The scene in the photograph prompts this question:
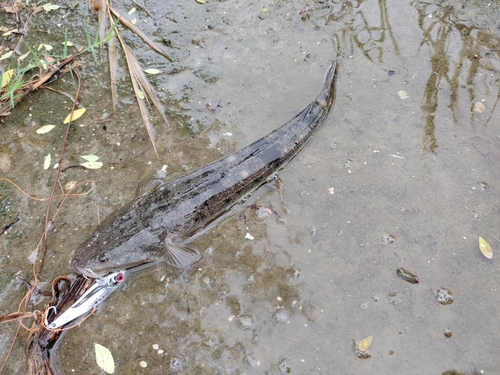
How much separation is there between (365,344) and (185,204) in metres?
2.00

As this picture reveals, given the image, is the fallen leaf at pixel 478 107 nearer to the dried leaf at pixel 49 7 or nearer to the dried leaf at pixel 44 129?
the dried leaf at pixel 44 129

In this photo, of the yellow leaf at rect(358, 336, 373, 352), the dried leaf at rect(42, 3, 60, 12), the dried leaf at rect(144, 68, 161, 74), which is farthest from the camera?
the dried leaf at rect(42, 3, 60, 12)

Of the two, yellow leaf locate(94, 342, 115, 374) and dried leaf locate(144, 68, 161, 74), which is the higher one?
dried leaf locate(144, 68, 161, 74)

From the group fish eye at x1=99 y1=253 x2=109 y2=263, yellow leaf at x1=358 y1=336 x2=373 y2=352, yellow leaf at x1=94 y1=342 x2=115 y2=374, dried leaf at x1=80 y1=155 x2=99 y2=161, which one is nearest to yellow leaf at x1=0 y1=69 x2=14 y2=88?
dried leaf at x1=80 y1=155 x2=99 y2=161

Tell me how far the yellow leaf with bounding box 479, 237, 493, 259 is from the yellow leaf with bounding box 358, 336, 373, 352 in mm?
1302

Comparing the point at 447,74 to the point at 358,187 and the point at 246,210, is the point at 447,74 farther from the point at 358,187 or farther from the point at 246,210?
the point at 246,210

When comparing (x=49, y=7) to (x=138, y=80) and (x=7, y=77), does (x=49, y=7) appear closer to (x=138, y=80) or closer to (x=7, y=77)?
(x=7, y=77)

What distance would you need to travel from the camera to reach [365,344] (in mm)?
3021

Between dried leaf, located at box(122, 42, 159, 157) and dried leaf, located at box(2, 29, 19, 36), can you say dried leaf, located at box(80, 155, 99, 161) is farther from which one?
dried leaf, located at box(2, 29, 19, 36)

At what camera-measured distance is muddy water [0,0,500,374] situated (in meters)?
3.09

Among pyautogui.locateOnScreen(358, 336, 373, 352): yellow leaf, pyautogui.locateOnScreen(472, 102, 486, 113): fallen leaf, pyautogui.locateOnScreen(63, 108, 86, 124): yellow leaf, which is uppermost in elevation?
pyautogui.locateOnScreen(63, 108, 86, 124): yellow leaf

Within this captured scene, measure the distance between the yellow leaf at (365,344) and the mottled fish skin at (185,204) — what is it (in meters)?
1.73

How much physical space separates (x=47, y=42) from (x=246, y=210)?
12.2 ft

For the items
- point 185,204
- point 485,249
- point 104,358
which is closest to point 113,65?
point 185,204
